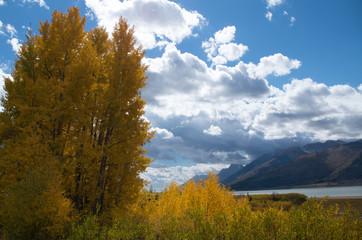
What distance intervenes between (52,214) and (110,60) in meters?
8.55

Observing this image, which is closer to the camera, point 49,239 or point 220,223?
point 220,223

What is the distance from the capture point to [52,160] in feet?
31.4

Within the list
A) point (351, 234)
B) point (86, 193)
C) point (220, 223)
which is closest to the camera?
point (351, 234)

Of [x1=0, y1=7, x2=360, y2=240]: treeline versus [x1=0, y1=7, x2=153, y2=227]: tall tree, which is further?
[x1=0, y1=7, x2=153, y2=227]: tall tree

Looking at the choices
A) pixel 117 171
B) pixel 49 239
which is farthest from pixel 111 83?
pixel 49 239

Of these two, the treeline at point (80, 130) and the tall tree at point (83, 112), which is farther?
the tall tree at point (83, 112)

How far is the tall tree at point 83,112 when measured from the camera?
10.9 meters

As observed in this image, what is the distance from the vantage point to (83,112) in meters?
11.2

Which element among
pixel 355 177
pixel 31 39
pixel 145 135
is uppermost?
pixel 31 39

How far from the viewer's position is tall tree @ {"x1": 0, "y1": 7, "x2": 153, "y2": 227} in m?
10.9

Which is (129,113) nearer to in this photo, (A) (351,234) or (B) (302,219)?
(B) (302,219)

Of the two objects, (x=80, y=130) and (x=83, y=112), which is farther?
(x=80, y=130)

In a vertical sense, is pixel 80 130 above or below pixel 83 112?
below

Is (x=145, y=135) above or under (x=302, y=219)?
above
